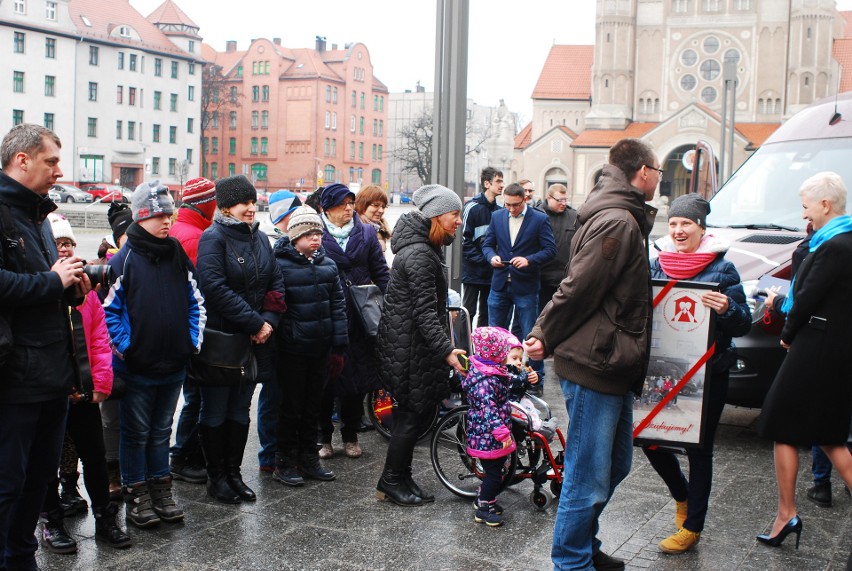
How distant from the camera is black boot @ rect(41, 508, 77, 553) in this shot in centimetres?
496

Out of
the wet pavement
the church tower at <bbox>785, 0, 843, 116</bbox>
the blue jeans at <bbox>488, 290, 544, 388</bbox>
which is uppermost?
the church tower at <bbox>785, 0, 843, 116</bbox>

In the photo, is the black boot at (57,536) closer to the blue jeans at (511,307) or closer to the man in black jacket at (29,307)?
the man in black jacket at (29,307)

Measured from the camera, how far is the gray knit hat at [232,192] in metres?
5.92

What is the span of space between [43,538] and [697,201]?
4.04 m

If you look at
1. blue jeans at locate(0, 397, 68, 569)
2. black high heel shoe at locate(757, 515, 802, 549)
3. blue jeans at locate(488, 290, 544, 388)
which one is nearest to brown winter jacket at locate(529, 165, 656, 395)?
black high heel shoe at locate(757, 515, 802, 549)

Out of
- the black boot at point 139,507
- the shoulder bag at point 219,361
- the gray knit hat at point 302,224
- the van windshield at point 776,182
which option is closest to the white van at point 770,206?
the van windshield at point 776,182

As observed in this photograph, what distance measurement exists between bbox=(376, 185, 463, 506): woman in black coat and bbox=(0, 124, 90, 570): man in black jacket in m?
2.05

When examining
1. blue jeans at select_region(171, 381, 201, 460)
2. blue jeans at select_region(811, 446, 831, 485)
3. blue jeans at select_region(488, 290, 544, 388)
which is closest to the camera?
blue jeans at select_region(811, 446, 831, 485)

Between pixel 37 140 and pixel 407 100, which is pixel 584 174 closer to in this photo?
pixel 407 100

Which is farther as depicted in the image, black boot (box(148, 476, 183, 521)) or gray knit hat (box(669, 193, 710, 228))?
black boot (box(148, 476, 183, 521))

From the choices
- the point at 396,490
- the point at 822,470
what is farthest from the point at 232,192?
the point at 822,470

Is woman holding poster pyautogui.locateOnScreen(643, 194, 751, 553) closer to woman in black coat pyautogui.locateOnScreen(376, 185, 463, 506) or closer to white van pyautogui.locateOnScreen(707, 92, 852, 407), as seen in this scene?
woman in black coat pyautogui.locateOnScreen(376, 185, 463, 506)

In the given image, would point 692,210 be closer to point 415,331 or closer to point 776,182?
point 415,331

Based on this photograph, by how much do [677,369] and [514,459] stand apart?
1.36 metres
